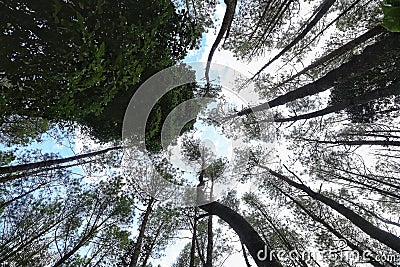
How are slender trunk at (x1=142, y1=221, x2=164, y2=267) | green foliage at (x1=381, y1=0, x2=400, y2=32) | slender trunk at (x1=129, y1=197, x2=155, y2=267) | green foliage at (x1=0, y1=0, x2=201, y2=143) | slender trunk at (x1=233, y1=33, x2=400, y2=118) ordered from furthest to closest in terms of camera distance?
1. slender trunk at (x1=142, y1=221, x2=164, y2=267)
2. slender trunk at (x1=129, y1=197, x2=155, y2=267)
3. slender trunk at (x1=233, y1=33, x2=400, y2=118)
4. green foliage at (x1=0, y1=0, x2=201, y2=143)
5. green foliage at (x1=381, y1=0, x2=400, y2=32)

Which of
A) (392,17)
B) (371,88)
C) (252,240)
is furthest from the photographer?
(371,88)

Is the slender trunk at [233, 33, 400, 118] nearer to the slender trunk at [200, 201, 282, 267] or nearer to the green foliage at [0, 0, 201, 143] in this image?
the slender trunk at [200, 201, 282, 267]

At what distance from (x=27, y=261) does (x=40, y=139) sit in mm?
3901

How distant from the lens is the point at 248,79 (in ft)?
30.4

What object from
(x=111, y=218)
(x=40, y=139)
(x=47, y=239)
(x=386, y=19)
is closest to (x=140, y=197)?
(x=111, y=218)
